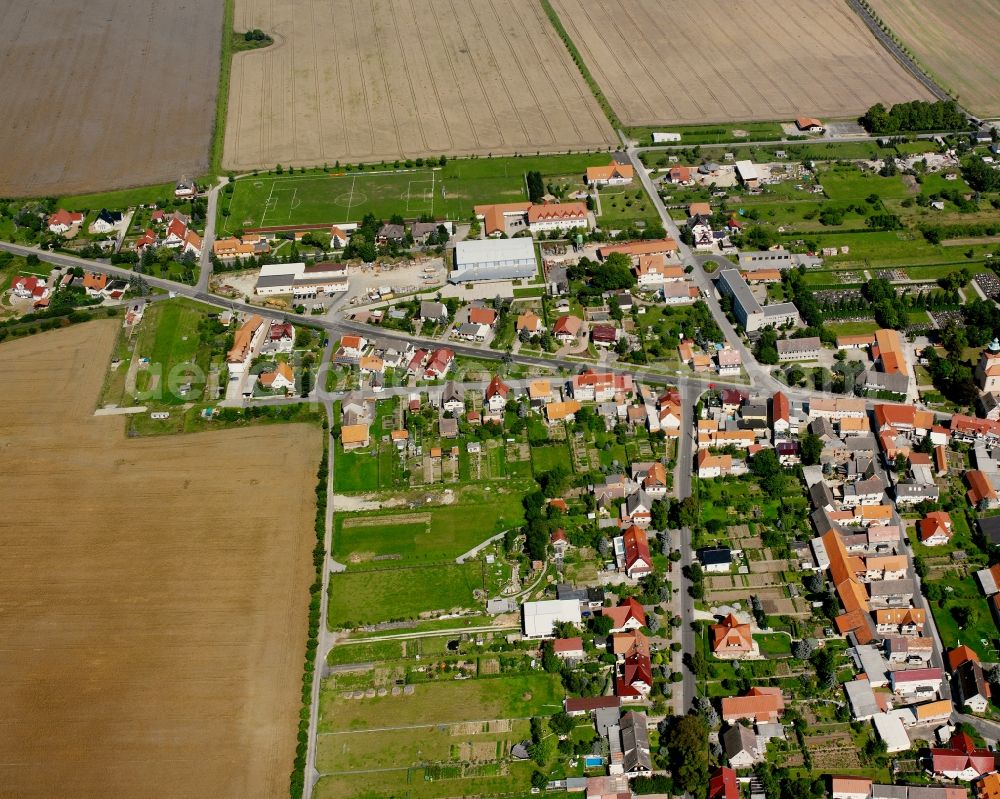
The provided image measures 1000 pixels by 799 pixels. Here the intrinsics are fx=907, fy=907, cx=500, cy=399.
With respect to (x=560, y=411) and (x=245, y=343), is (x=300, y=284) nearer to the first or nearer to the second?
(x=245, y=343)

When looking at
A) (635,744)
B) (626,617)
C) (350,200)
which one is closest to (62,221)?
(350,200)

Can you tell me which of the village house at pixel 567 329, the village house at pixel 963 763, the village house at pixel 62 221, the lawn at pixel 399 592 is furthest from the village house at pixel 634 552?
the village house at pixel 62 221

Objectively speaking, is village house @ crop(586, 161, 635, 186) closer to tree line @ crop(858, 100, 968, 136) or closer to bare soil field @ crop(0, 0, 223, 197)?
tree line @ crop(858, 100, 968, 136)

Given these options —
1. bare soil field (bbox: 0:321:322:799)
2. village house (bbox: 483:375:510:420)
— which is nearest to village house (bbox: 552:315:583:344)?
village house (bbox: 483:375:510:420)

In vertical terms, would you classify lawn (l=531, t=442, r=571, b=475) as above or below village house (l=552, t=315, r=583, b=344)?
below

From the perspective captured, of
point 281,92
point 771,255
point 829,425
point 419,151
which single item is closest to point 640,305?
point 771,255

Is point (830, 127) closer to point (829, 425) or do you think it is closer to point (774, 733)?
point (829, 425)
